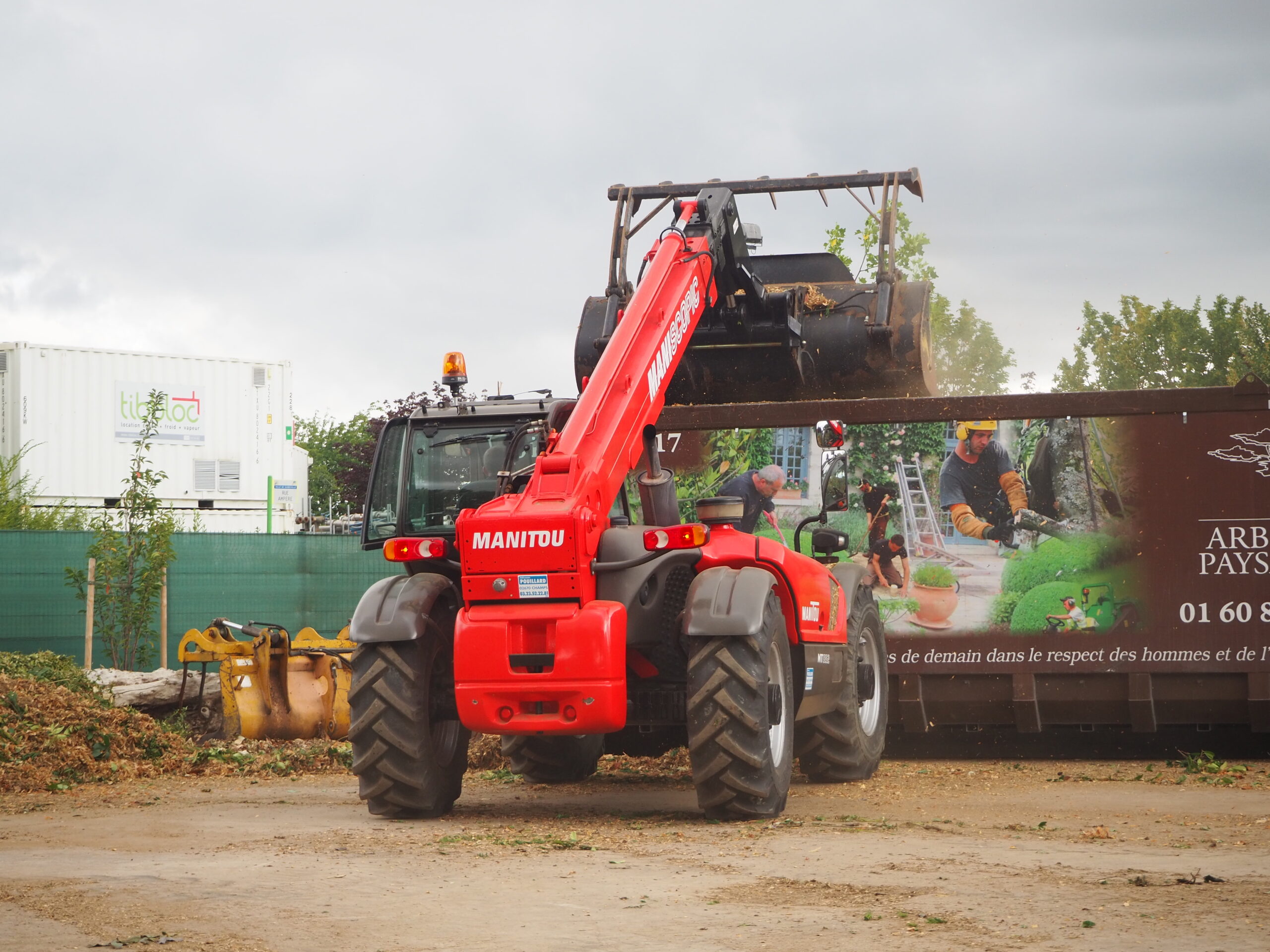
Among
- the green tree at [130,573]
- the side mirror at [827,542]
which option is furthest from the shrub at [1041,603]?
the green tree at [130,573]

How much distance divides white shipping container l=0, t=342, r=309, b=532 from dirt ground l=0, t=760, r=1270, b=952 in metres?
18.3

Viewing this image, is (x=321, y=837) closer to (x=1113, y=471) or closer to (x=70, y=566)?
(x=1113, y=471)

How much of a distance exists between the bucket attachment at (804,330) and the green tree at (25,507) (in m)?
14.7

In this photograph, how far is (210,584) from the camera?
18406 mm

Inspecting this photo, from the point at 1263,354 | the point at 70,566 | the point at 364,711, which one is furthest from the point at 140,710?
the point at 1263,354

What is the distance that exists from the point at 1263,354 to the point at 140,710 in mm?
31522

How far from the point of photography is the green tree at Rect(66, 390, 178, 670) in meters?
16.9

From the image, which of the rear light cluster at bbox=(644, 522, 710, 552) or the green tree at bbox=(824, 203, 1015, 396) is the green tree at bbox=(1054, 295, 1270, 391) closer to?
the green tree at bbox=(824, 203, 1015, 396)

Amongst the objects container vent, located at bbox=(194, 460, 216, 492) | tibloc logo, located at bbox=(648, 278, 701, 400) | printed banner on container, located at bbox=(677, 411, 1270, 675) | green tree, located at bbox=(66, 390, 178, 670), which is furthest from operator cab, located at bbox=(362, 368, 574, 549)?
container vent, located at bbox=(194, 460, 216, 492)

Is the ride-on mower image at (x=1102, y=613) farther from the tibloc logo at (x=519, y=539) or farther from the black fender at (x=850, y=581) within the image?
the tibloc logo at (x=519, y=539)

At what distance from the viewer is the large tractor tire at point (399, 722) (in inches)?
308

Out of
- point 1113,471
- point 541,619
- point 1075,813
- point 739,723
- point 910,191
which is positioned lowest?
point 1075,813

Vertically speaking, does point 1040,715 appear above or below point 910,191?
below

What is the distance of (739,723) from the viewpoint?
7.50m
